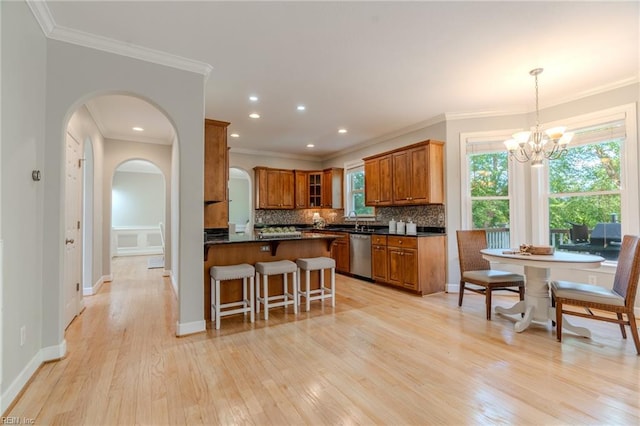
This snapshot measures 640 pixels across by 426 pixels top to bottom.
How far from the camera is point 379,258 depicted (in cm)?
516

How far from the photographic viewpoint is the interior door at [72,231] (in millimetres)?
3266

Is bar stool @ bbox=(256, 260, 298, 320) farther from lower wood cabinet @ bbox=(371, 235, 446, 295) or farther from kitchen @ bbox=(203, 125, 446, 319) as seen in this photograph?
lower wood cabinet @ bbox=(371, 235, 446, 295)

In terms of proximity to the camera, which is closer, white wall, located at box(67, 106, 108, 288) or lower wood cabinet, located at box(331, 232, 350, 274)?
white wall, located at box(67, 106, 108, 288)

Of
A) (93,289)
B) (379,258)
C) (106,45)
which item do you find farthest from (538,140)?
(93,289)

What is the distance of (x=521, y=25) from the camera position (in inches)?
98.2

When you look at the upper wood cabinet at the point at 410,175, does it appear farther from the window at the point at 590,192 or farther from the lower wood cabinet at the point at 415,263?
the window at the point at 590,192

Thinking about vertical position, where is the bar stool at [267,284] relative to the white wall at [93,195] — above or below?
below

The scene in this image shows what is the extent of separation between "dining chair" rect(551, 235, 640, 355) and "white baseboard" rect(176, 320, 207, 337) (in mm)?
3409

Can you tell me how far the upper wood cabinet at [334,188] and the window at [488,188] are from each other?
9.99 feet

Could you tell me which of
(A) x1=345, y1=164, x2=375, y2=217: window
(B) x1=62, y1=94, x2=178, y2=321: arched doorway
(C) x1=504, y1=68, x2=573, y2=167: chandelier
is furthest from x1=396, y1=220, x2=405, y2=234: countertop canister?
(B) x1=62, y1=94, x2=178, y2=321: arched doorway

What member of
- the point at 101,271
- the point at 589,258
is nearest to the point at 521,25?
the point at 589,258

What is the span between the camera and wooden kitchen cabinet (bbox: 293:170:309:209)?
23.6ft

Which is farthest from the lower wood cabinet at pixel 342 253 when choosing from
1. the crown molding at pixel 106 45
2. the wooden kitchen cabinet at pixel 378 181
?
the crown molding at pixel 106 45

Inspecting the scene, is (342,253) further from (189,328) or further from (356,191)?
(189,328)
